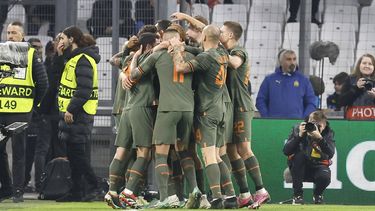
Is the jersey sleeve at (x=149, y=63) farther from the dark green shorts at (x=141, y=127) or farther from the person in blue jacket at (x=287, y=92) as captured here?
the person in blue jacket at (x=287, y=92)

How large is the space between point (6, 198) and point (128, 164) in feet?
7.23

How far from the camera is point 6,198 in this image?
57.0 feet

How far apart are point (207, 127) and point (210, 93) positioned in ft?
1.22

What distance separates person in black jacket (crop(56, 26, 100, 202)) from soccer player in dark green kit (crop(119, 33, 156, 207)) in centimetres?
234

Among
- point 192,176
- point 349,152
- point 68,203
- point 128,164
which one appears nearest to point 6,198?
point 68,203

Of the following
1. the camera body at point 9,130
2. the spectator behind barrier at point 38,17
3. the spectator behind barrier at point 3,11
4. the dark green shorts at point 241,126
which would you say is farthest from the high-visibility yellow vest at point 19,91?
the dark green shorts at point 241,126

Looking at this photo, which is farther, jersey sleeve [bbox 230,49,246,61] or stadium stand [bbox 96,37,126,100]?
stadium stand [bbox 96,37,126,100]

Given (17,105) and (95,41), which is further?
(95,41)

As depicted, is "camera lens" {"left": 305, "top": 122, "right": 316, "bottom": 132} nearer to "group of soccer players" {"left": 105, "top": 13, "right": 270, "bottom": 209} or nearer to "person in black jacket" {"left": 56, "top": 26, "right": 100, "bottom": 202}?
"group of soccer players" {"left": 105, "top": 13, "right": 270, "bottom": 209}

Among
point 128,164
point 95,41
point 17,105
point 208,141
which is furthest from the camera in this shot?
point 95,41

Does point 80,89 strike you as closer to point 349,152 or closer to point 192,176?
point 192,176

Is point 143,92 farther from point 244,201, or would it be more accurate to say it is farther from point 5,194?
point 5,194

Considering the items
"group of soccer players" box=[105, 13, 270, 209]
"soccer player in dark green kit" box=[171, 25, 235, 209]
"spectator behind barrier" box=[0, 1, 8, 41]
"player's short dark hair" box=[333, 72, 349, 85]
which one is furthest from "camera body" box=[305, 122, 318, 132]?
"spectator behind barrier" box=[0, 1, 8, 41]

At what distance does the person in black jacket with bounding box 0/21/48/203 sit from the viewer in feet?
56.3
